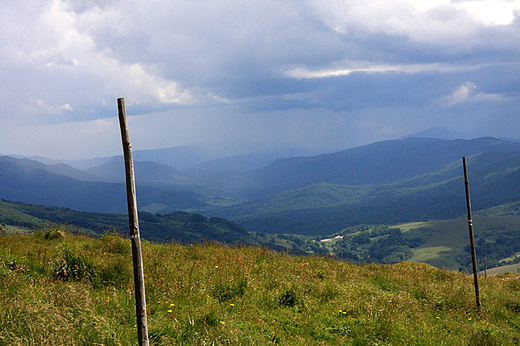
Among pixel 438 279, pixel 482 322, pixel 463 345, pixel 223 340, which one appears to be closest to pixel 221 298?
pixel 223 340

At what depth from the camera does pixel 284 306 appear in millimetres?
8141

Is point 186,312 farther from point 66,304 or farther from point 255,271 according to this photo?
point 255,271

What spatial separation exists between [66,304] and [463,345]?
767cm

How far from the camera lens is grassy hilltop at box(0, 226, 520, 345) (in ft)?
18.1

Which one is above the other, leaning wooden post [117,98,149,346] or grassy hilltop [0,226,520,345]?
leaning wooden post [117,98,149,346]

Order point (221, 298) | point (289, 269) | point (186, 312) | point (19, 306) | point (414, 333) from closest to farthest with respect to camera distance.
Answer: point (19, 306) → point (186, 312) → point (414, 333) → point (221, 298) → point (289, 269)

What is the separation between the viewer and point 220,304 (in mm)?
7656

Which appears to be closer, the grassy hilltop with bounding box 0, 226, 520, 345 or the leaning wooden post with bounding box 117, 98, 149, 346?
the leaning wooden post with bounding box 117, 98, 149, 346

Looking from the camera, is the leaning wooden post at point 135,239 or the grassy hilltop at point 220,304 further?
the grassy hilltop at point 220,304

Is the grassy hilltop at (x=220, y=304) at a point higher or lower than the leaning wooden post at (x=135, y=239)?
lower

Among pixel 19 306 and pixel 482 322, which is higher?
pixel 19 306

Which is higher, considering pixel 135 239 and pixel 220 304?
pixel 135 239

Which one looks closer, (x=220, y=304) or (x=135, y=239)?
(x=135, y=239)

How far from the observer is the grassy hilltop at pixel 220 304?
18.1ft
